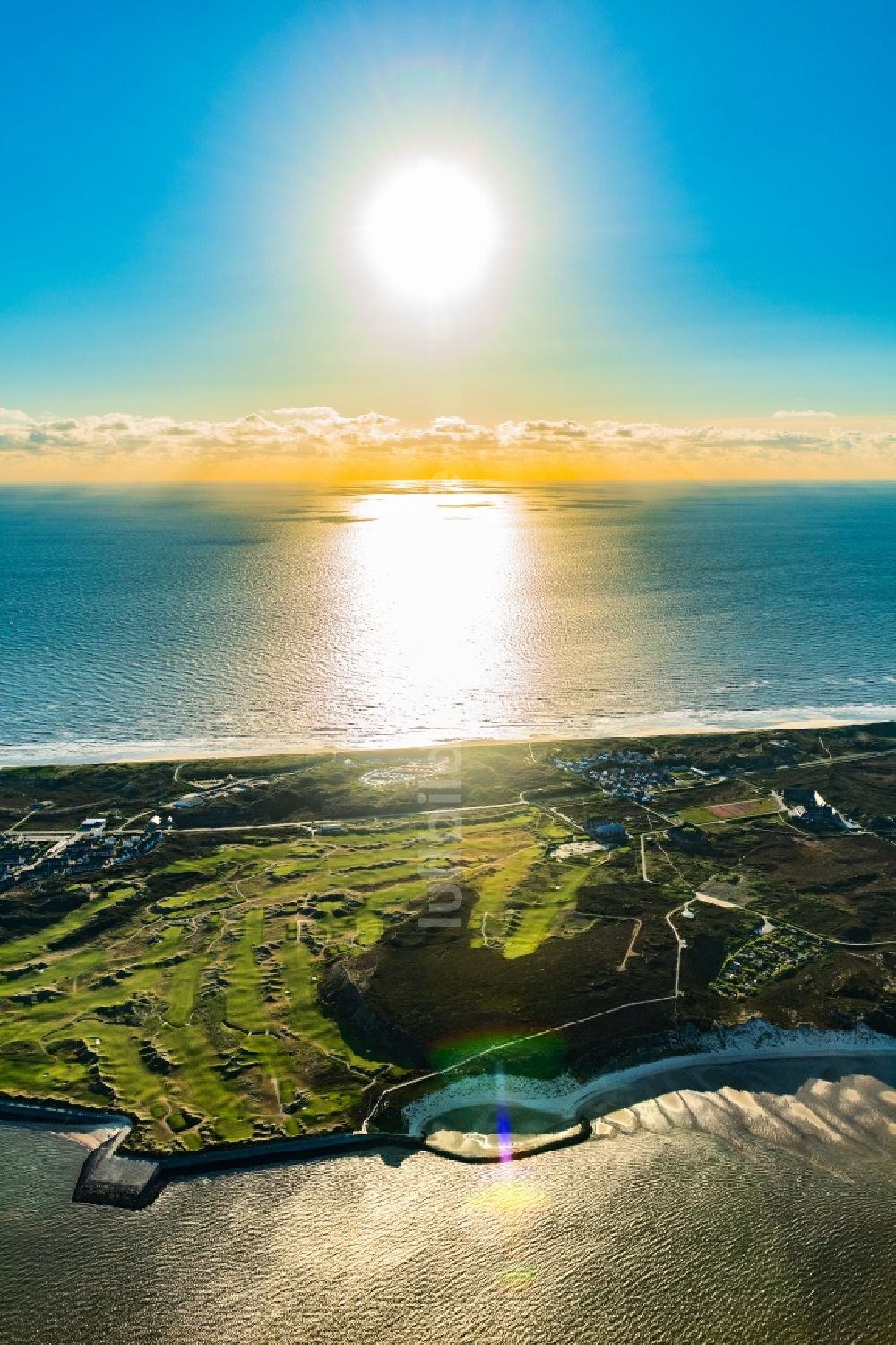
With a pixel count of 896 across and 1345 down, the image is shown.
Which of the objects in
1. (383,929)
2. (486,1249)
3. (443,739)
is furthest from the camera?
(443,739)

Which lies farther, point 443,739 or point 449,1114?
point 443,739

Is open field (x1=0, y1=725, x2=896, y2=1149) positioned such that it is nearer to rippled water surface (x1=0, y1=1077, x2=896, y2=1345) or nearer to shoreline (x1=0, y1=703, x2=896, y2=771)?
rippled water surface (x1=0, y1=1077, x2=896, y2=1345)

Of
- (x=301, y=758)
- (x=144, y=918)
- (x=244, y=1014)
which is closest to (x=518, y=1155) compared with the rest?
(x=244, y=1014)

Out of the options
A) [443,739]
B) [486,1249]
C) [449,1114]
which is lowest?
[486,1249]

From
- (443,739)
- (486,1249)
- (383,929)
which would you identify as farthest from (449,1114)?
(443,739)

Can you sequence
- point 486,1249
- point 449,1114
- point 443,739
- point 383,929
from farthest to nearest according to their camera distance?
point 443,739
point 383,929
point 449,1114
point 486,1249

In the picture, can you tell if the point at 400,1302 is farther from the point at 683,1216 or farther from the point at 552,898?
the point at 552,898

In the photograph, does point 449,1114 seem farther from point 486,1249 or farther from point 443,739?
point 443,739
